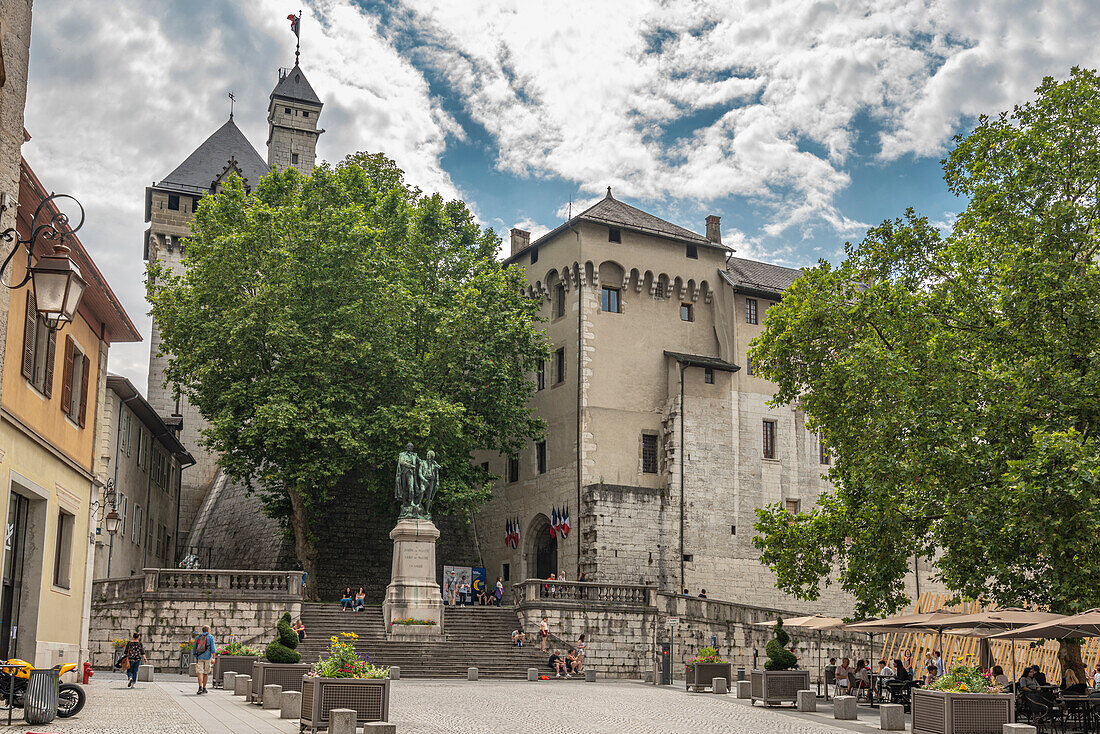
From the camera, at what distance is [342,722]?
13961mm

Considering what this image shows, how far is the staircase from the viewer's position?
31406 millimetres

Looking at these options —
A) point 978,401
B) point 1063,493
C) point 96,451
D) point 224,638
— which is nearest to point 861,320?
point 978,401

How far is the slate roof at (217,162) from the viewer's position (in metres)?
70.6

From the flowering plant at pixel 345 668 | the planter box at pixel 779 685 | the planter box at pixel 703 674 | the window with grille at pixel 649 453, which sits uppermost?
the window with grille at pixel 649 453

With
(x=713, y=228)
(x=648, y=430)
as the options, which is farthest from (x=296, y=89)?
(x=648, y=430)

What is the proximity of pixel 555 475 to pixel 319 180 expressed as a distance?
16.0 meters

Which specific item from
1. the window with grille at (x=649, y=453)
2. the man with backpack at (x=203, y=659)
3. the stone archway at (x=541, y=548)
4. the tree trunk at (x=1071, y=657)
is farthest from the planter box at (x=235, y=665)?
the window with grille at (x=649, y=453)

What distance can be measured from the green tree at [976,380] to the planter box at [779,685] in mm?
3534

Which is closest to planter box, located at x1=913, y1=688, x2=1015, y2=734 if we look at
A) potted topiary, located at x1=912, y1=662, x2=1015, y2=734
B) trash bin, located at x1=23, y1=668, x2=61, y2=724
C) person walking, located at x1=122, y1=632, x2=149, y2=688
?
potted topiary, located at x1=912, y1=662, x2=1015, y2=734

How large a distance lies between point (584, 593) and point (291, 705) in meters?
21.6

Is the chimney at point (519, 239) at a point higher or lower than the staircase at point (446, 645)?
higher

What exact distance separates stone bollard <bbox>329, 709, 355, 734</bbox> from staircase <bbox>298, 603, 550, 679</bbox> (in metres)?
16.7

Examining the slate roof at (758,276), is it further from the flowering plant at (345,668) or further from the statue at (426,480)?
the flowering plant at (345,668)

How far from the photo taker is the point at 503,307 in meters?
44.6
